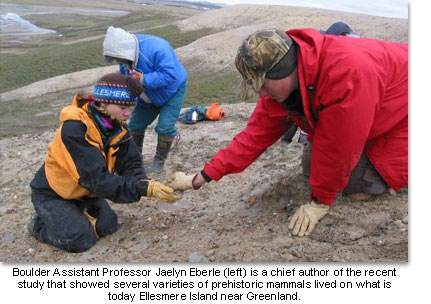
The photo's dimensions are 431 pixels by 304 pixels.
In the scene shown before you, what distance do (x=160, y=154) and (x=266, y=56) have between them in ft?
11.8

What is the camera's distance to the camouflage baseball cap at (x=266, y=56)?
10.1ft

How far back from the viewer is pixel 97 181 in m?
4.07

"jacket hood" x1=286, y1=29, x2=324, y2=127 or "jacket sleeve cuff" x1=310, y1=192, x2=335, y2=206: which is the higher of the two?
"jacket hood" x1=286, y1=29, x2=324, y2=127

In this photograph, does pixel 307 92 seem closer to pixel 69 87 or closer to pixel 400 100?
pixel 400 100

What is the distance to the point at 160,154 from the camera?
644cm

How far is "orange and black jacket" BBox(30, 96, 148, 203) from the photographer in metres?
3.99

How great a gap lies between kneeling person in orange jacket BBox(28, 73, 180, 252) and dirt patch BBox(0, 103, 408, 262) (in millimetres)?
191

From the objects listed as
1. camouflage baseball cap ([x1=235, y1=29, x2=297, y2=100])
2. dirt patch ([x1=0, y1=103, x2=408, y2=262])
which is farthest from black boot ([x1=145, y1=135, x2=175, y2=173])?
camouflage baseball cap ([x1=235, y1=29, x2=297, y2=100])

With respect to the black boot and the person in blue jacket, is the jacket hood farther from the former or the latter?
the black boot

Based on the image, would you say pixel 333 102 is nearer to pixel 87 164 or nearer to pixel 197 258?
pixel 197 258

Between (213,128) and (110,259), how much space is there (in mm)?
4514

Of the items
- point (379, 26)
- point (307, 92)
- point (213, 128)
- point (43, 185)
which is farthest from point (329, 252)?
point (379, 26)

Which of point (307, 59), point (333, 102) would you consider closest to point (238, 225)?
point (333, 102)

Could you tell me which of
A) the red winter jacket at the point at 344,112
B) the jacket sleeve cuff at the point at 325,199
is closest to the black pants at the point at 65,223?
the red winter jacket at the point at 344,112
